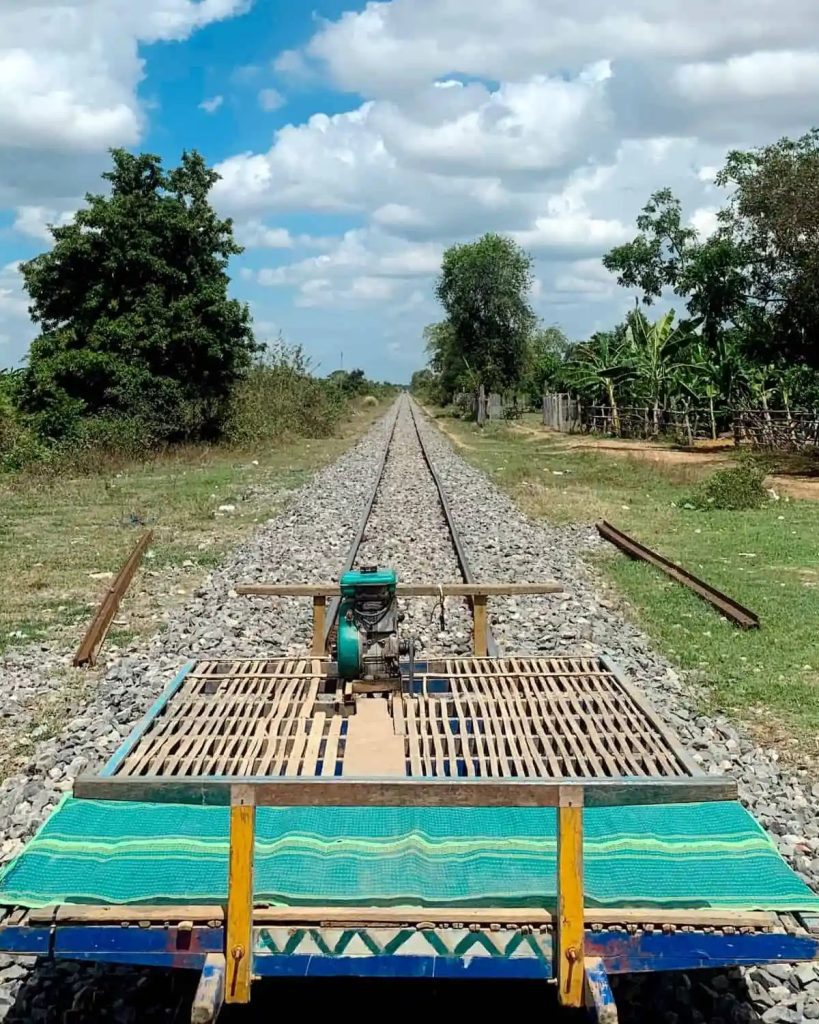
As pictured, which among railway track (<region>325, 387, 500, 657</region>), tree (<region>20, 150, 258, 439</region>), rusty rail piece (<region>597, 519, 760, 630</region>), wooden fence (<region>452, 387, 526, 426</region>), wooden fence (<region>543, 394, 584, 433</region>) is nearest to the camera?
railway track (<region>325, 387, 500, 657</region>)

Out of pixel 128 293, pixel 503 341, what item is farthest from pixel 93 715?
pixel 503 341

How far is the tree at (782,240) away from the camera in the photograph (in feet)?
74.7

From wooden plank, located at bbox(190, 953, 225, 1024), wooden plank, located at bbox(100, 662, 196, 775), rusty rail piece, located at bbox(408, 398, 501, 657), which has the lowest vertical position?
rusty rail piece, located at bbox(408, 398, 501, 657)

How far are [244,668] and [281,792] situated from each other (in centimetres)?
301

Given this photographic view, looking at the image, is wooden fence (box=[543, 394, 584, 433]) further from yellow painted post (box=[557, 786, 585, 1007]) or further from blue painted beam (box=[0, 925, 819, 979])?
yellow painted post (box=[557, 786, 585, 1007])

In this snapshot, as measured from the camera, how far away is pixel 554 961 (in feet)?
10.2

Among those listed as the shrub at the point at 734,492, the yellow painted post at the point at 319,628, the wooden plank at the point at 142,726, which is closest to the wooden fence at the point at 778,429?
the shrub at the point at 734,492

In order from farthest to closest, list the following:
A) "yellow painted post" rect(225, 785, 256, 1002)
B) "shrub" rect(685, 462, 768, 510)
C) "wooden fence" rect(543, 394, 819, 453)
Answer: "wooden fence" rect(543, 394, 819, 453) < "shrub" rect(685, 462, 768, 510) < "yellow painted post" rect(225, 785, 256, 1002)

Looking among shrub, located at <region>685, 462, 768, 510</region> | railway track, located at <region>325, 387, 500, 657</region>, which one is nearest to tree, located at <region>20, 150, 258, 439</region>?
railway track, located at <region>325, 387, 500, 657</region>

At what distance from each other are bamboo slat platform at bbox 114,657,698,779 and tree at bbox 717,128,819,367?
19.8 m

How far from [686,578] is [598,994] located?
27.1 ft

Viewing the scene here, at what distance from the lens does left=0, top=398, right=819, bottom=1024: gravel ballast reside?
364cm

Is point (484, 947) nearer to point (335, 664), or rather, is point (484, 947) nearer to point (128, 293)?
point (335, 664)

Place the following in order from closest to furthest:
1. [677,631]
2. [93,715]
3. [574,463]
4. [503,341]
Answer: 1. [93,715]
2. [677,631]
3. [574,463]
4. [503,341]
